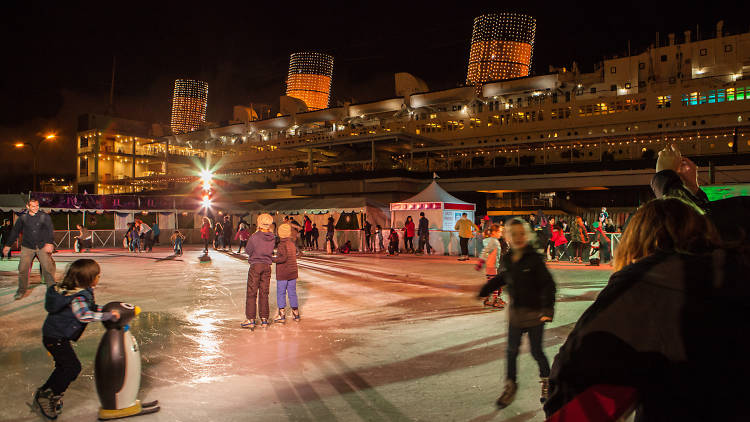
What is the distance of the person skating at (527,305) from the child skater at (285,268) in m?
3.73

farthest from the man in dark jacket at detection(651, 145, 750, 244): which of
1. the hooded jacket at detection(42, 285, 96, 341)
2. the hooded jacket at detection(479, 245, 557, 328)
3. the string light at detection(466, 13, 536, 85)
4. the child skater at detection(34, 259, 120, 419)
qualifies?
the string light at detection(466, 13, 536, 85)

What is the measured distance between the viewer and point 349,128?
2849 inches

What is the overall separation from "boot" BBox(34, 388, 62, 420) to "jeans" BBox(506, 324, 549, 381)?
381 cm

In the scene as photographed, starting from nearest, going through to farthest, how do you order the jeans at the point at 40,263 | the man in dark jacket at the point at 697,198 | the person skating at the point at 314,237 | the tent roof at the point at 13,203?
1. the man in dark jacket at the point at 697,198
2. the jeans at the point at 40,263
3. the tent roof at the point at 13,203
4. the person skating at the point at 314,237

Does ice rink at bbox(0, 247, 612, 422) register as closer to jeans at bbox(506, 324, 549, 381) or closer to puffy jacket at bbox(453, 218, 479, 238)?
jeans at bbox(506, 324, 549, 381)

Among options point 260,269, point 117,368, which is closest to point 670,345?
point 117,368

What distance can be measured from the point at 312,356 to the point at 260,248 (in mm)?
2173

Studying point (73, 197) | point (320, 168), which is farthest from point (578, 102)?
point (73, 197)

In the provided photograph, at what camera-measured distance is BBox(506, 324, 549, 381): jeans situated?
14.3ft

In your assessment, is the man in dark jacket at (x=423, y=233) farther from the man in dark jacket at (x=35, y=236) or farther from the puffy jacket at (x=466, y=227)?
the man in dark jacket at (x=35, y=236)

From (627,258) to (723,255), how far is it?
0.29 meters

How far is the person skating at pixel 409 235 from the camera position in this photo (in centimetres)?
2209

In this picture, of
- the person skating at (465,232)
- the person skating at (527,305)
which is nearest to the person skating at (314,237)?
the person skating at (465,232)

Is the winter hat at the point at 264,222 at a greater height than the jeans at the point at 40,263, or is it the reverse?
the winter hat at the point at 264,222
